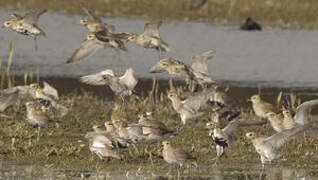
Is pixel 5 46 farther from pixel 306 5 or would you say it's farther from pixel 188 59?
pixel 306 5

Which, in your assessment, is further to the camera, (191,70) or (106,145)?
(191,70)

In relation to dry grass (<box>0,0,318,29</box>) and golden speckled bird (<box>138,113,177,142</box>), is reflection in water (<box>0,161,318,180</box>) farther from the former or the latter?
dry grass (<box>0,0,318,29</box>)

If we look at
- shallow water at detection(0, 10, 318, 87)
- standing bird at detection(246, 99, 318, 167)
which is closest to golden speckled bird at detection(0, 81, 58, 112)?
standing bird at detection(246, 99, 318, 167)

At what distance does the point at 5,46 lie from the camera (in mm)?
28422

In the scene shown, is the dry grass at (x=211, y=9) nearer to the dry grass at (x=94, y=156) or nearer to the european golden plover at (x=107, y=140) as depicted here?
the dry grass at (x=94, y=156)

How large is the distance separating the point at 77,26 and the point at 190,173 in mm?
18239

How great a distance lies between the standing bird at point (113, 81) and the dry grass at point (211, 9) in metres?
17.0

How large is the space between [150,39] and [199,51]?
10.00m

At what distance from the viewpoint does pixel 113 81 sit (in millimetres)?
17047

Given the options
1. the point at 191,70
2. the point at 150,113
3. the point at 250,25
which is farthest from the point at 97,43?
the point at 250,25

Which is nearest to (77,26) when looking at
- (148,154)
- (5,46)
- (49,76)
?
(5,46)

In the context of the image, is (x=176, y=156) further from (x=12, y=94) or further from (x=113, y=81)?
(x=12, y=94)

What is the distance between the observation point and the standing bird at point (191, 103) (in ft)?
54.7

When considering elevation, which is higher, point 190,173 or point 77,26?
point 77,26
